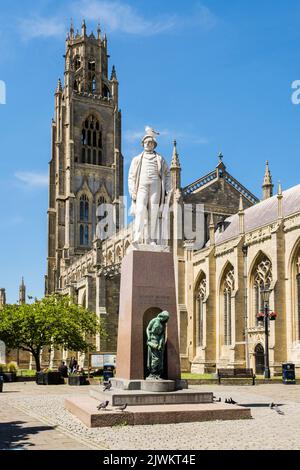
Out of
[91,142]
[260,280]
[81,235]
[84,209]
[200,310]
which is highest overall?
[91,142]

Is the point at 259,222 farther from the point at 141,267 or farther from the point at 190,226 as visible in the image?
the point at 141,267

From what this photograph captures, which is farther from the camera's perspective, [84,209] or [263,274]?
[84,209]

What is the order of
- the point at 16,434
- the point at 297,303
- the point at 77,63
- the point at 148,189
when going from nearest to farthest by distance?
the point at 16,434 → the point at 148,189 → the point at 297,303 → the point at 77,63

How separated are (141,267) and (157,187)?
224 cm

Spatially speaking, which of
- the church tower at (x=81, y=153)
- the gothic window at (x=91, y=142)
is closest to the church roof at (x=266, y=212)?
the church tower at (x=81, y=153)

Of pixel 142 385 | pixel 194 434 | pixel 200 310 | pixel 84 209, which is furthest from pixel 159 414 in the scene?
pixel 84 209

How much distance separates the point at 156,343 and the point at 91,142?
72752mm

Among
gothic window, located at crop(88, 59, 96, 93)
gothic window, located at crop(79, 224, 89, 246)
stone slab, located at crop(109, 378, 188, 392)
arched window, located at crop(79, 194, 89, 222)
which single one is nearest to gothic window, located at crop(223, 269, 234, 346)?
stone slab, located at crop(109, 378, 188, 392)

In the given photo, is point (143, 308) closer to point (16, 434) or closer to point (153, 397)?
point (153, 397)

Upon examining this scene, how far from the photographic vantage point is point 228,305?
139 ft

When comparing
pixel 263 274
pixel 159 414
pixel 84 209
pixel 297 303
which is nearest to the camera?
pixel 159 414

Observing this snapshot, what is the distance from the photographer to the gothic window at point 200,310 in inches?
1805

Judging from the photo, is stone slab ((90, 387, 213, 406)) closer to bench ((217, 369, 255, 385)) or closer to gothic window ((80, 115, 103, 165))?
bench ((217, 369, 255, 385))
